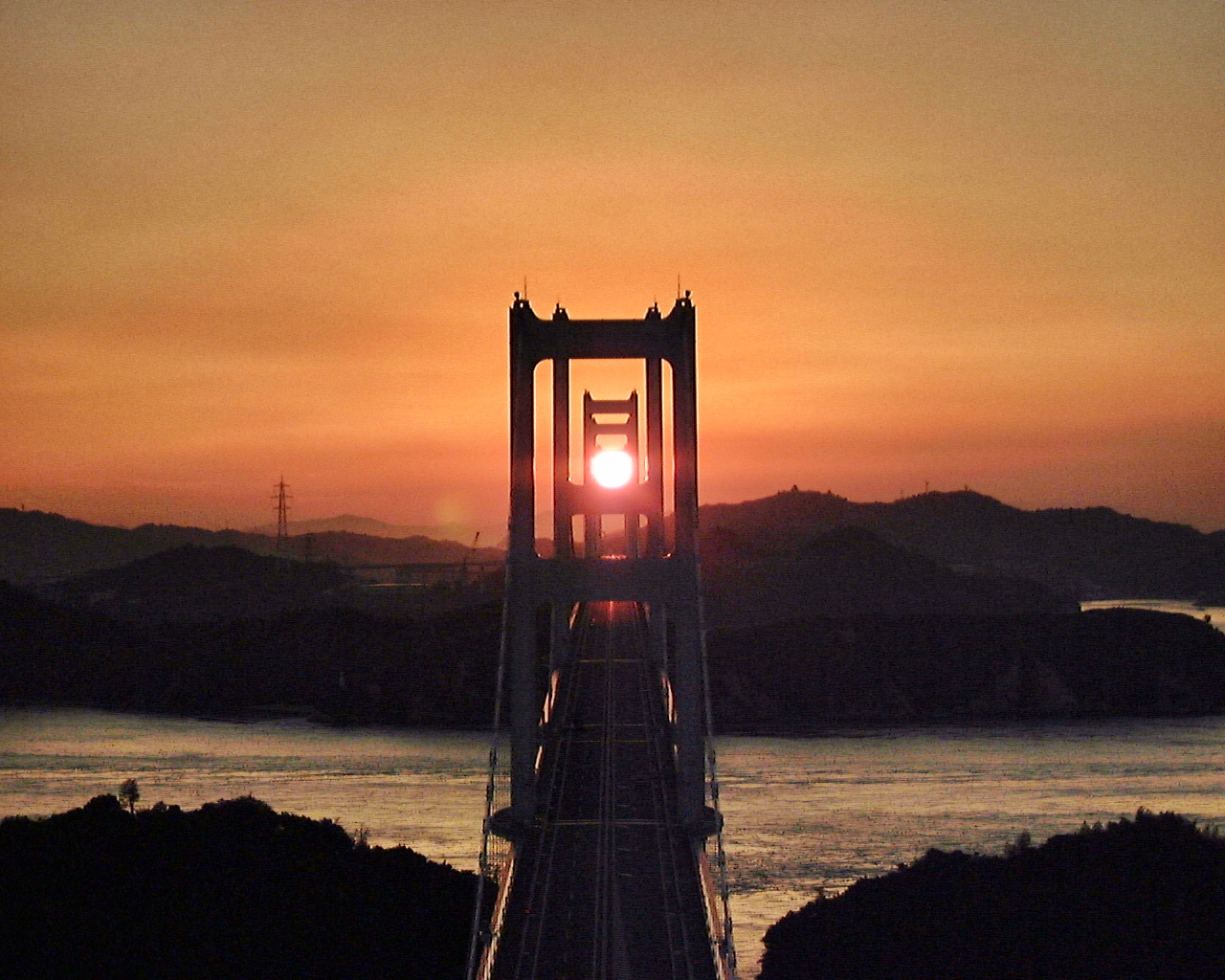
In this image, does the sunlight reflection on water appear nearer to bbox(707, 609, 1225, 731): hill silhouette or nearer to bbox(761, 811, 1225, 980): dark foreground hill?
bbox(761, 811, 1225, 980): dark foreground hill

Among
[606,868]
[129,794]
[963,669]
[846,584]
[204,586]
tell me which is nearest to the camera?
[606,868]

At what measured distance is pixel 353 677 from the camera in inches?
3922

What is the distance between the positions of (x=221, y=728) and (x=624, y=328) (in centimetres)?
6360

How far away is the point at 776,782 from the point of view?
173 ft

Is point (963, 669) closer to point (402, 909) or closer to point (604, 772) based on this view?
point (402, 909)

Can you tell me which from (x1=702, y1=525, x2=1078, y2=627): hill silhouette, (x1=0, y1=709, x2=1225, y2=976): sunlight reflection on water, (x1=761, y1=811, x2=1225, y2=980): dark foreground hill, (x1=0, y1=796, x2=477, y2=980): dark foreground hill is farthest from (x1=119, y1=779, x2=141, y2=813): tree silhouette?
(x1=702, y1=525, x2=1078, y2=627): hill silhouette

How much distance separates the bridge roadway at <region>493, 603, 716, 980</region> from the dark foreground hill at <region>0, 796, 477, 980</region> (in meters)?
4.40

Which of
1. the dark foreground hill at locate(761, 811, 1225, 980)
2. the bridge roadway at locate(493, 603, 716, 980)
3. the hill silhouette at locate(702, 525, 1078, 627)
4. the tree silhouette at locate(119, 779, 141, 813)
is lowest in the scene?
the dark foreground hill at locate(761, 811, 1225, 980)

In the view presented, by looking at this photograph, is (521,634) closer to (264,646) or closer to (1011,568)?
(264,646)

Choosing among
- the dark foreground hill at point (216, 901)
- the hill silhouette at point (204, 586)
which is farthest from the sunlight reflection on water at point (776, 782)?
the hill silhouette at point (204, 586)

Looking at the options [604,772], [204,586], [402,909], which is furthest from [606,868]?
[204,586]

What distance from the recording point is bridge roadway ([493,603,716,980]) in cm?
1517

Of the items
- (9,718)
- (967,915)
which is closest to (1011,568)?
(9,718)

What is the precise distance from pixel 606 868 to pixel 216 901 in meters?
12.9
